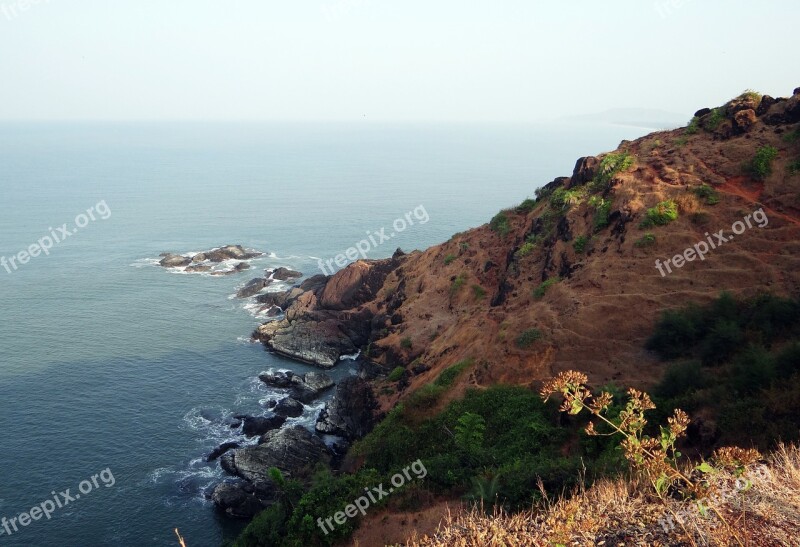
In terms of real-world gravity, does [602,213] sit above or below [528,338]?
above

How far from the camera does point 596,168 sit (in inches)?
1484

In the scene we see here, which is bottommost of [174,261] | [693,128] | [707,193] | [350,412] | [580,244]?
[350,412]

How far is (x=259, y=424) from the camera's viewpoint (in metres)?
38.7

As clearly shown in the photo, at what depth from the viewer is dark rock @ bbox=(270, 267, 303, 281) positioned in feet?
236

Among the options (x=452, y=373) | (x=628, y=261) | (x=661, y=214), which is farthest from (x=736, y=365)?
(x=452, y=373)

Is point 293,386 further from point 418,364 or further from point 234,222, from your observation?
point 234,222

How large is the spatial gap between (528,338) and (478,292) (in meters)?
14.7

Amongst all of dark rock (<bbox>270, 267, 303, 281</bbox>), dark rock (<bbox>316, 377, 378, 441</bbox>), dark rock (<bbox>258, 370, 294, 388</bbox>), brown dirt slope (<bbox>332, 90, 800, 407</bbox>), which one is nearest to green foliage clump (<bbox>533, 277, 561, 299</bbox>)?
brown dirt slope (<bbox>332, 90, 800, 407</bbox>)

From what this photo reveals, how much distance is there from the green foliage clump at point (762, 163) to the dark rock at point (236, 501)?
35494 millimetres

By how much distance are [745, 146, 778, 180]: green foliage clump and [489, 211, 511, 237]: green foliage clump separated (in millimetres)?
19147

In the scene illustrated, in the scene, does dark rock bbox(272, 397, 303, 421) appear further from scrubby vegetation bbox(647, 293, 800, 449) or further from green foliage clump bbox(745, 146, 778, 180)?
green foliage clump bbox(745, 146, 778, 180)

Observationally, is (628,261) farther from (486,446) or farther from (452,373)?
(486,446)

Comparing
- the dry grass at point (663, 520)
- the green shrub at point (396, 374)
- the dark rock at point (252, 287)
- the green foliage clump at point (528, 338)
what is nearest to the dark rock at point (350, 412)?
the green shrub at point (396, 374)

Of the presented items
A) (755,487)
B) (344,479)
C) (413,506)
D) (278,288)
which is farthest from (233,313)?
(755,487)
